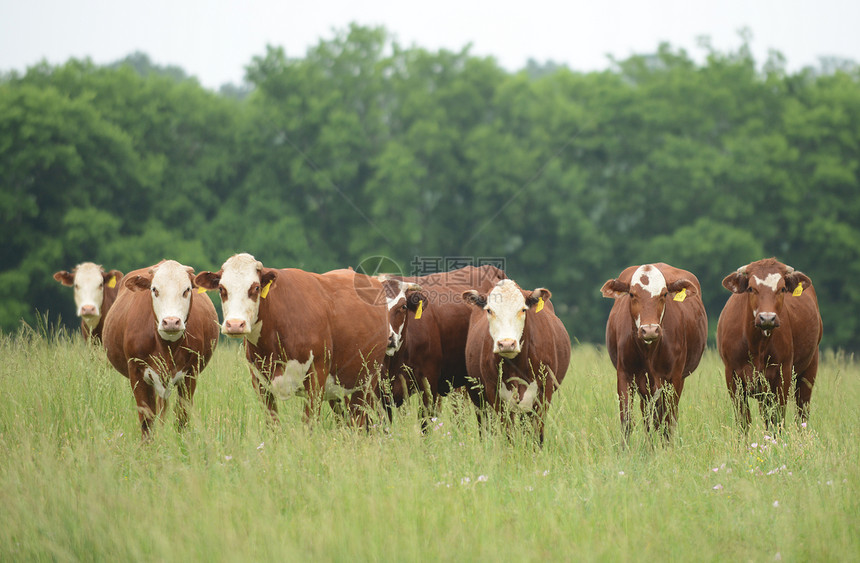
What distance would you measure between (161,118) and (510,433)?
21.3 metres

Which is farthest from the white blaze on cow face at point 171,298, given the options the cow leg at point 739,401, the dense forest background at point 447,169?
the dense forest background at point 447,169

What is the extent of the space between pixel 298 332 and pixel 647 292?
3.26 m

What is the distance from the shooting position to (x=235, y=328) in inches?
249

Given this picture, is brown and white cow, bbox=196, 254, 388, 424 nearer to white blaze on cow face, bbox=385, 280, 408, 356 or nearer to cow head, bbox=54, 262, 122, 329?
white blaze on cow face, bbox=385, 280, 408, 356

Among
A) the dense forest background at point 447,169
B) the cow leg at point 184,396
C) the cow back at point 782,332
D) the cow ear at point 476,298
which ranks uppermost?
the dense forest background at point 447,169

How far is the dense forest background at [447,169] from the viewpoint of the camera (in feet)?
74.8

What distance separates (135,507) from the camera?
16.2 feet

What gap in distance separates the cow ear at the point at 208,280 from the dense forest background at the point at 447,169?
51.3 ft

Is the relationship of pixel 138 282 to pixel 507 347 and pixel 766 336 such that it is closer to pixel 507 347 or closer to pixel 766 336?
pixel 507 347

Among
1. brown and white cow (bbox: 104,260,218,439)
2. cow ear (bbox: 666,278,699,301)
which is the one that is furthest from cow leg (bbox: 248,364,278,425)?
cow ear (bbox: 666,278,699,301)

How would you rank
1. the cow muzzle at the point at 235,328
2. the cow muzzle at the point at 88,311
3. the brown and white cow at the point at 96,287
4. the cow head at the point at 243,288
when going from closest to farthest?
the cow muzzle at the point at 235,328 < the cow head at the point at 243,288 < the cow muzzle at the point at 88,311 < the brown and white cow at the point at 96,287

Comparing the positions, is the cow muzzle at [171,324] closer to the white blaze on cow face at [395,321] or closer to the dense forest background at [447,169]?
the white blaze on cow face at [395,321]

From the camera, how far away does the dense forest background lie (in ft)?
74.8

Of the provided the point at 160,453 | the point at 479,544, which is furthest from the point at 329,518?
the point at 160,453
